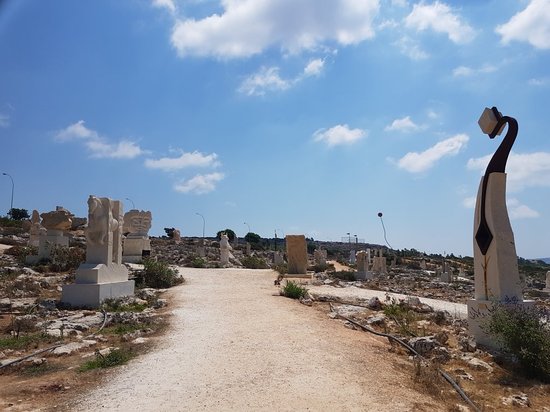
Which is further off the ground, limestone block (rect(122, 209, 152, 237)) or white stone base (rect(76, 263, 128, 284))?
limestone block (rect(122, 209, 152, 237))

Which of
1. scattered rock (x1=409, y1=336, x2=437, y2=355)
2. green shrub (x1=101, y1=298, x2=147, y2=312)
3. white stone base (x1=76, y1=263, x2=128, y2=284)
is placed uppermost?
white stone base (x1=76, y1=263, x2=128, y2=284)

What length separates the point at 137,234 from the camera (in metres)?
25.0

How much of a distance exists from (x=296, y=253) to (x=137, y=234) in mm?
8919

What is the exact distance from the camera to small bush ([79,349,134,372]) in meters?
6.70

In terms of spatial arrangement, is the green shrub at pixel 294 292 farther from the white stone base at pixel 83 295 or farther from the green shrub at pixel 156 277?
the white stone base at pixel 83 295

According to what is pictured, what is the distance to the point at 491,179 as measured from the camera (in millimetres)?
9398

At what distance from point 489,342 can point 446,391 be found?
10.1 ft

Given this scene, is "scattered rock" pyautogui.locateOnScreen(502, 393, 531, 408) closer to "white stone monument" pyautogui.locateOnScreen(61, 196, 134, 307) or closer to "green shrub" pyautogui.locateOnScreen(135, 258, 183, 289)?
"white stone monument" pyautogui.locateOnScreen(61, 196, 134, 307)

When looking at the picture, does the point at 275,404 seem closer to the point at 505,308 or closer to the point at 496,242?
the point at 505,308

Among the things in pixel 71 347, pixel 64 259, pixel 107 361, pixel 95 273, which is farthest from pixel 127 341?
pixel 64 259

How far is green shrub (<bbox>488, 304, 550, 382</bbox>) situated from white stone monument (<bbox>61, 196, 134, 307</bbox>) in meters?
9.56

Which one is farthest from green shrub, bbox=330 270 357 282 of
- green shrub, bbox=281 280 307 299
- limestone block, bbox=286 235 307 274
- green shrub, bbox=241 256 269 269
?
green shrub, bbox=281 280 307 299

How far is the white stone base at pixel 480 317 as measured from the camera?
338 inches

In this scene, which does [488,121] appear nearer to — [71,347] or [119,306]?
[71,347]
